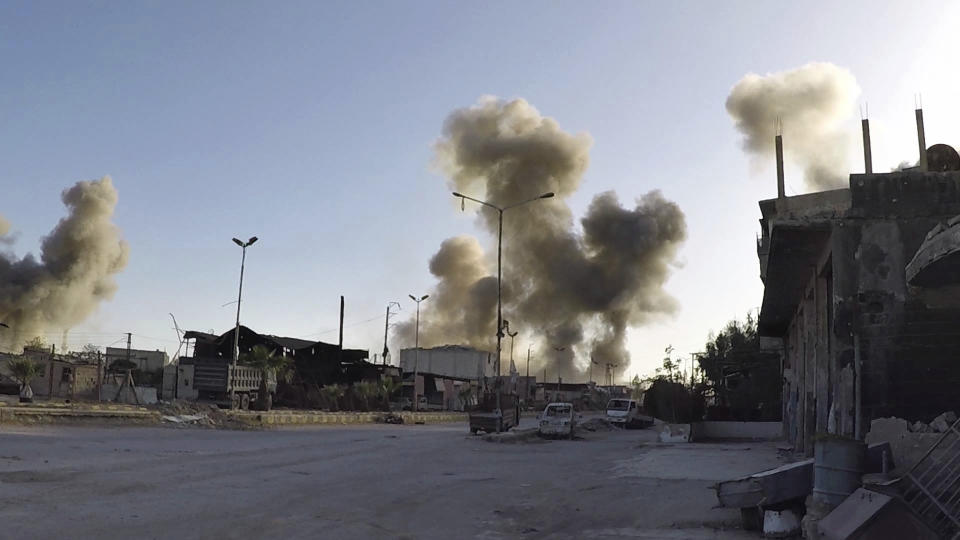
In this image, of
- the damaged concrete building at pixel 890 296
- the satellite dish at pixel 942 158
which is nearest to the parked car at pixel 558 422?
the damaged concrete building at pixel 890 296

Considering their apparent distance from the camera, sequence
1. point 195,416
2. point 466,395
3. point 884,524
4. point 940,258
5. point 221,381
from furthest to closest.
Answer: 1. point 466,395
2. point 221,381
3. point 195,416
4. point 940,258
5. point 884,524

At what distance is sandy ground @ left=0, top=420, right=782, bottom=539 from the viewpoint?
8.57 metres

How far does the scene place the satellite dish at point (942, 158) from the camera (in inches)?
553

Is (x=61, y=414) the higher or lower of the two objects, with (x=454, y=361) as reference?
lower

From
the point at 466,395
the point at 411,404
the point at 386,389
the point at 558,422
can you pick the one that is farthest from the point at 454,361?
the point at 558,422

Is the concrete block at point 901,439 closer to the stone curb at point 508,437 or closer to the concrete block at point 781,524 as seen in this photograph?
the concrete block at point 781,524

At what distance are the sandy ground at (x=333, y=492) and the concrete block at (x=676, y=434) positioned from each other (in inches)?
439

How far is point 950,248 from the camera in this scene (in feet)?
24.7

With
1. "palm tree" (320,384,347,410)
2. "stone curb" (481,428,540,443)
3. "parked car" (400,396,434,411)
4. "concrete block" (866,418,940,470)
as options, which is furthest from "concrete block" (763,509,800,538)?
"parked car" (400,396,434,411)

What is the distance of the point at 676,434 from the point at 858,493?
83.8 ft

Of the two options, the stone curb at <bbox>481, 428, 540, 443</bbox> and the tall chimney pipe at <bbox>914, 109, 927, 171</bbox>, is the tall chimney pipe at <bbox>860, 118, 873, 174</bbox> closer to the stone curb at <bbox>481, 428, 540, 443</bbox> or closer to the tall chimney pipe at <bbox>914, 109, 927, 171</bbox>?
the tall chimney pipe at <bbox>914, 109, 927, 171</bbox>

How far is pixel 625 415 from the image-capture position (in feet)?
163

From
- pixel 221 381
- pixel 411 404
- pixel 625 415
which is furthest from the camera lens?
pixel 411 404

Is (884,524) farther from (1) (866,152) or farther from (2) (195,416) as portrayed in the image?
(2) (195,416)
